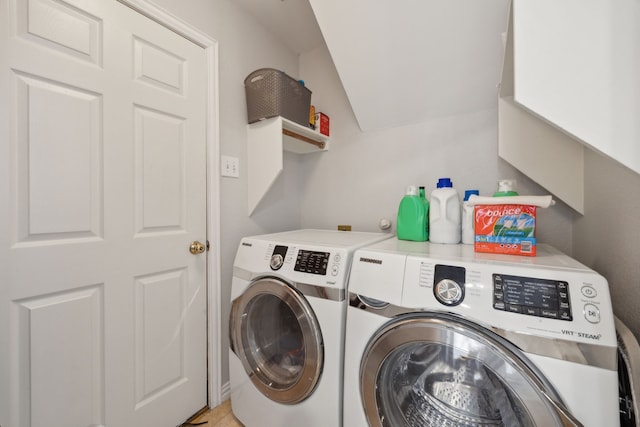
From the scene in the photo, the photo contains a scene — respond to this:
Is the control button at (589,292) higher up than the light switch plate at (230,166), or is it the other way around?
the light switch plate at (230,166)

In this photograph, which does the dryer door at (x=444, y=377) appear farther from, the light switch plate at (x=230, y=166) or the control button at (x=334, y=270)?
the light switch plate at (x=230, y=166)

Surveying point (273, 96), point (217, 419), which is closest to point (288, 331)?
point (217, 419)

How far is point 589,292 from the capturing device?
0.64 m

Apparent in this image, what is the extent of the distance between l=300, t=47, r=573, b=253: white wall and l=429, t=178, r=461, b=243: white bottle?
0.32m

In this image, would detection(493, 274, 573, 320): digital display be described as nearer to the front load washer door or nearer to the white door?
the front load washer door

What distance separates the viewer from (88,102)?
41.3 inches

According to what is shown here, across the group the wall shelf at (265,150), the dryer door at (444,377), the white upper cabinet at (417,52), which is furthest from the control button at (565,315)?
the wall shelf at (265,150)

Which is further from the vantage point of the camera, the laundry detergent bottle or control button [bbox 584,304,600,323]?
the laundry detergent bottle

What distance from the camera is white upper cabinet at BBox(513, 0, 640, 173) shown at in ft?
1.89

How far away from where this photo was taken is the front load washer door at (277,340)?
1037 mm

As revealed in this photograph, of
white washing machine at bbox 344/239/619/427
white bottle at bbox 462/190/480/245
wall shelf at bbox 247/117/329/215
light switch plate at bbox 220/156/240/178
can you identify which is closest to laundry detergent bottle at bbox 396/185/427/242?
white bottle at bbox 462/190/480/245

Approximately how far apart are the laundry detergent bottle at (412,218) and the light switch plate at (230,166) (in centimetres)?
107

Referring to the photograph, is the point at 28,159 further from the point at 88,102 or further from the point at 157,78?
the point at 157,78

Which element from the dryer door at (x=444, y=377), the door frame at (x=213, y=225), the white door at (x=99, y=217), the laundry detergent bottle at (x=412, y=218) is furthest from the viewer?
the door frame at (x=213, y=225)
